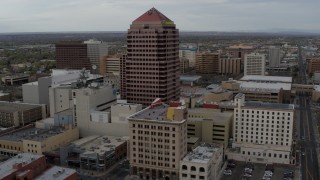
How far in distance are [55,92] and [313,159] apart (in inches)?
2380

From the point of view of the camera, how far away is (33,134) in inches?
3216

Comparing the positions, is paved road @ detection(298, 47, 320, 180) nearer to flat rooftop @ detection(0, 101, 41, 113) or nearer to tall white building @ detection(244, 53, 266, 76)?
tall white building @ detection(244, 53, 266, 76)

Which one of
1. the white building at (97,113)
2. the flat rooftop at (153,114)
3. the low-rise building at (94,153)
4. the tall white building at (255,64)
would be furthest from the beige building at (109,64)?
the flat rooftop at (153,114)

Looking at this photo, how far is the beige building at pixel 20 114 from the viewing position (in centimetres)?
9888

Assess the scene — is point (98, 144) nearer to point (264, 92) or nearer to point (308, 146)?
point (308, 146)

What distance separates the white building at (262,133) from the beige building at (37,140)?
34232 millimetres

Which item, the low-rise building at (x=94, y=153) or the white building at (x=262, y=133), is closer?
the low-rise building at (x=94, y=153)

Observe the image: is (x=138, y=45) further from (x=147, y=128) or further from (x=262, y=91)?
(x=262, y=91)

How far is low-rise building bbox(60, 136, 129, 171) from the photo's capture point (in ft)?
231

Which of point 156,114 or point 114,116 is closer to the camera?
point 156,114

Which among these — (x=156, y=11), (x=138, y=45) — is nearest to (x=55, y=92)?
(x=138, y=45)

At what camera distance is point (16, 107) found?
104m

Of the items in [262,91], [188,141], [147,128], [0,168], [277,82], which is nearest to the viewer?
[0,168]

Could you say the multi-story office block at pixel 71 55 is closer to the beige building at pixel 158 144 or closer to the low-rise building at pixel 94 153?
the low-rise building at pixel 94 153
